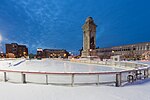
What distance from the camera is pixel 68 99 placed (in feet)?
15.9

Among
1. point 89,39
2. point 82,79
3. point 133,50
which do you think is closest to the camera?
point 82,79

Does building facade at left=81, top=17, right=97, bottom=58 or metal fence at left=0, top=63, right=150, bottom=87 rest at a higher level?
building facade at left=81, top=17, right=97, bottom=58

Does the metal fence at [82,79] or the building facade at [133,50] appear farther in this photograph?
the building facade at [133,50]

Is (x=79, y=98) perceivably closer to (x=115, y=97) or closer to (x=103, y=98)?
(x=103, y=98)

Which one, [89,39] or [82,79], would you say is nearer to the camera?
[82,79]

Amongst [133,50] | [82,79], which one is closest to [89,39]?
[133,50]

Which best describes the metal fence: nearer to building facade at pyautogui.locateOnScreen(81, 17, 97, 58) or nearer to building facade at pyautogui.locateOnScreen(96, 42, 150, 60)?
building facade at pyautogui.locateOnScreen(96, 42, 150, 60)

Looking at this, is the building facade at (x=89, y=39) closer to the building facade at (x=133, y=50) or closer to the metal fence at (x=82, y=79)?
the building facade at (x=133, y=50)

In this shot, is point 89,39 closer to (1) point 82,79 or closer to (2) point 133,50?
(2) point 133,50

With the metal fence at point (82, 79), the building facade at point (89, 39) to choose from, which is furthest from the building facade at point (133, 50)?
the metal fence at point (82, 79)

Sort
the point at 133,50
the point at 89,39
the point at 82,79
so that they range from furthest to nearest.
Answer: the point at 89,39, the point at 133,50, the point at 82,79

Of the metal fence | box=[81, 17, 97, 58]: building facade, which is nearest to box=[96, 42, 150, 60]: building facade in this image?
box=[81, 17, 97, 58]: building facade

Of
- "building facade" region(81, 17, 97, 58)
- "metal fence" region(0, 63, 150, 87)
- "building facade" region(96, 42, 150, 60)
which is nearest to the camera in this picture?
"metal fence" region(0, 63, 150, 87)

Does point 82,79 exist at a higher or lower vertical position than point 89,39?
lower
